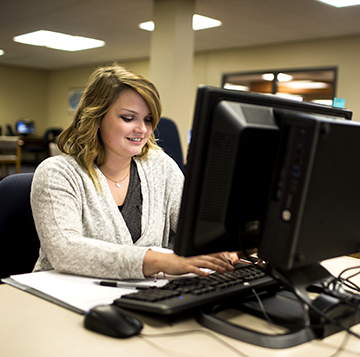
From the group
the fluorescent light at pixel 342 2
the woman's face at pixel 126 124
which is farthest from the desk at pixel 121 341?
the fluorescent light at pixel 342 2

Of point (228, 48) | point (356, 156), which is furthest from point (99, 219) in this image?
point (228, 48)

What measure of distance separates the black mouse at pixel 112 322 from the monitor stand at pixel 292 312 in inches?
5.4

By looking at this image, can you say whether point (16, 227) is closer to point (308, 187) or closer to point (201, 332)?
point (201, 332)

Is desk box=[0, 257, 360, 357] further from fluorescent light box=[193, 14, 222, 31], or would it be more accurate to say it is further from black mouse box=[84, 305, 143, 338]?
fluorescent light box=[193, 14, 222, 31]

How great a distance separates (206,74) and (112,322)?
296 inches

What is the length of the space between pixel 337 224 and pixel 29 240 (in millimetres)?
941

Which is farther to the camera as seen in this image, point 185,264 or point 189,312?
point 185,264

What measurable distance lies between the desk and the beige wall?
4300 millimetres

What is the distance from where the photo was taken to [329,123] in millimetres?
707

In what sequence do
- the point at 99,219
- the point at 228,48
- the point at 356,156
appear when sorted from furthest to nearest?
the point at 228,48, the point at 99,219, the point at 356,156

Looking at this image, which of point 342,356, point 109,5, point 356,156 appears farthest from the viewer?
point 109,5

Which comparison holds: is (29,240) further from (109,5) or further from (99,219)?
(109,5)

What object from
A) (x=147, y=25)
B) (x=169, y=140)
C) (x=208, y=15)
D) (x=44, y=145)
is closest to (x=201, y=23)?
(x=208, y=15)

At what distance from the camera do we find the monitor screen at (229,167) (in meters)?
0.74
